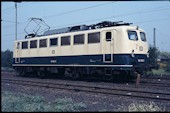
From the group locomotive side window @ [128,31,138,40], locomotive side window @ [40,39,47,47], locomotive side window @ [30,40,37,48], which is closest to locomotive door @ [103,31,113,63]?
locomotive side window @ [128,31,138,40]

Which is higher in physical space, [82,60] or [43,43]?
[43,43]

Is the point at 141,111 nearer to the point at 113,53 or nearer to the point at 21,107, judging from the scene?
the point at 21,107

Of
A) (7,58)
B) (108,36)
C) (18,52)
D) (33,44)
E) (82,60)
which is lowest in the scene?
(82,60)

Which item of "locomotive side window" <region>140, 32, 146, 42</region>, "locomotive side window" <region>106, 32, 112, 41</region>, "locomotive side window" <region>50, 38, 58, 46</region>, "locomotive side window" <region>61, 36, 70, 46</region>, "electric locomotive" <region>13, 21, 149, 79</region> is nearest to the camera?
"electric locomotive" <region>13, 21, 149, 79</region>

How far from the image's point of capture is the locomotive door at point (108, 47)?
1775cm

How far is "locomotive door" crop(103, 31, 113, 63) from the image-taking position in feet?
58.2

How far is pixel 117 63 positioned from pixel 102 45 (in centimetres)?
158

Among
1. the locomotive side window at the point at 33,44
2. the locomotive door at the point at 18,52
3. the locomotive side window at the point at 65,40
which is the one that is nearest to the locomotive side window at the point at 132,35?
the locomotive side window at the point at 65,40

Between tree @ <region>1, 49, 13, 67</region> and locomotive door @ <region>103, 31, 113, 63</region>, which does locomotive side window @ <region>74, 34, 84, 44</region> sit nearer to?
locomotive door @ <region>103, 31, 113, 63</region>

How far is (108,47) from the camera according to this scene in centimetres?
1786

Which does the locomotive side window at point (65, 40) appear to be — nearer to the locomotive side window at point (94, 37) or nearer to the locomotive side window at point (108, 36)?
the locomotive side window at point (94, 37)

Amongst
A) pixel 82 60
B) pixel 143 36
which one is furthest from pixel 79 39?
pixel 143 36

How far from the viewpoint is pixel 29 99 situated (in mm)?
10586

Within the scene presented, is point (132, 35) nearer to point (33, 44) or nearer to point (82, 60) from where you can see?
point (82, 60)
